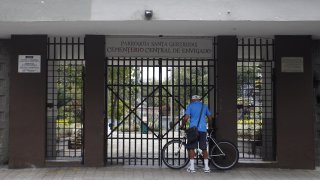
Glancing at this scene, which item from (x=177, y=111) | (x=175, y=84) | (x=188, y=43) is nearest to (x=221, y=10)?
(x=188, y=43)

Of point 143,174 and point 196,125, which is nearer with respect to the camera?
point 143,174

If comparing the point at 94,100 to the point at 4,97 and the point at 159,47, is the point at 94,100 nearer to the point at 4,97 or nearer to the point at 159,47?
the point at 159,47

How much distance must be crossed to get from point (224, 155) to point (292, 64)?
2598 mm

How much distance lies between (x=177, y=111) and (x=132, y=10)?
386 centimetres

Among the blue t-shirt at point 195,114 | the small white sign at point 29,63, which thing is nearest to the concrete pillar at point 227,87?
the blue t-shirt at point 195,114

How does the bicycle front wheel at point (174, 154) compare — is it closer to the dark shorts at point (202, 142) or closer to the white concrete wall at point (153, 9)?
the dark shorts at point (202, 142)

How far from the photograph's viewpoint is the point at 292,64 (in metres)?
11.4

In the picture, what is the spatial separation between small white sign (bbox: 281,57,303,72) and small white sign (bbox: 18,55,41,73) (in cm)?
557

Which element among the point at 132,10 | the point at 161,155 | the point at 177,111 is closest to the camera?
the point at 132,10

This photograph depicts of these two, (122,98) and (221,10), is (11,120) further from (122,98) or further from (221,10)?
(221,10)

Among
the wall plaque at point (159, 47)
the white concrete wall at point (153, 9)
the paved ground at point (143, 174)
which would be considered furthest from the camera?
the wall plaque at point (159, 47)

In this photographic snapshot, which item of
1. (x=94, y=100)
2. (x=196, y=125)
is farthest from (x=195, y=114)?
(x=94, y=100)

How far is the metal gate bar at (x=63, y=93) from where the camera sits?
1167 cm

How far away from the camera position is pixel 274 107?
457 inches
